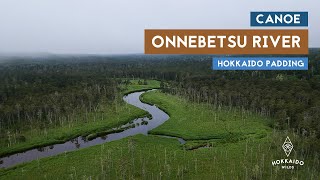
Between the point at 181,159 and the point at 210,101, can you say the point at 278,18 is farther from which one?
the point at 210,101

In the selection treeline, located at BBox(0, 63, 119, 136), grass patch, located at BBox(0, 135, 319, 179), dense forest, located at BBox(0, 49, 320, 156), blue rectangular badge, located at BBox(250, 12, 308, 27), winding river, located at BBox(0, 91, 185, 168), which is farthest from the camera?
treeline, located at BBox(0, 63, 119, 136)

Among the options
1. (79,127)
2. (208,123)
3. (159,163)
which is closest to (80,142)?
(79,127)

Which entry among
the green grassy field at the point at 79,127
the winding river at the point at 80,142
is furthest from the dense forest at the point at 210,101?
the winding river at the point at 80,142

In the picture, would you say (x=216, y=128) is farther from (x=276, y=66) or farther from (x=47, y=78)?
(x=47, y=78)

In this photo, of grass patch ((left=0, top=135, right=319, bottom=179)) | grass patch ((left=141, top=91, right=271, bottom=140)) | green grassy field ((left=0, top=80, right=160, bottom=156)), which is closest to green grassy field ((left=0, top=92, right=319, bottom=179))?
grass patch ((left=0, top=135, right=319, bottom=179))

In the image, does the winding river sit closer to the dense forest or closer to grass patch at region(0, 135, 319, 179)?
grass patch at region(0, 135, 319, 179)

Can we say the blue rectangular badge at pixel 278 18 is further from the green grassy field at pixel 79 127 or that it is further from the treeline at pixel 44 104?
the treeline at pixel 44 104
